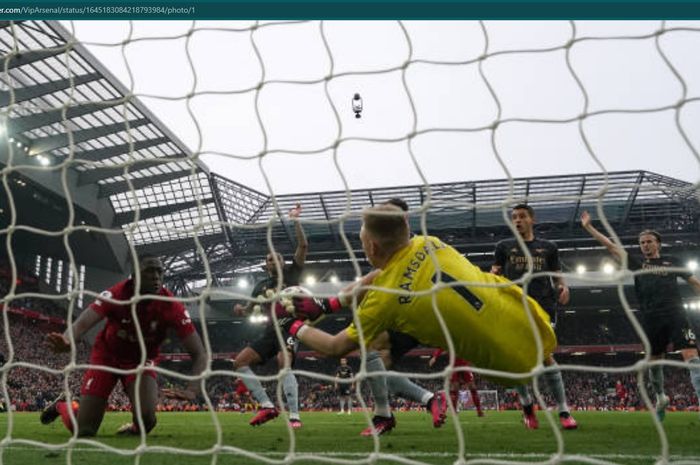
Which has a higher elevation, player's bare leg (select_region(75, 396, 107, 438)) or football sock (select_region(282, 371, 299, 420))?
player's bare leg (select_region(75, 396, 107, 438))

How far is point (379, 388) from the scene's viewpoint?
4.86 meters

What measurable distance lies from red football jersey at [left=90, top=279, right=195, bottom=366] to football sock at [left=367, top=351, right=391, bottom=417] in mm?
1493

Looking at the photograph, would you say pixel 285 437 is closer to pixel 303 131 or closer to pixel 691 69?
pixel 303 131

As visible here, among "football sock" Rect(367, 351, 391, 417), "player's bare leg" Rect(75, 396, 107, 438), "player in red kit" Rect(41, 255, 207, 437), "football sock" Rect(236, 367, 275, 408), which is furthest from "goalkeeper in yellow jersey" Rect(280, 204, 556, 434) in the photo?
"player's bare leg" Rect(75, 396, 107, 438)

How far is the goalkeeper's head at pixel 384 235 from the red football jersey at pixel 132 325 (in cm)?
224

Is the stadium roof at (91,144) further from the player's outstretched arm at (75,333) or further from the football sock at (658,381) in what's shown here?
the football sock at (658,381)

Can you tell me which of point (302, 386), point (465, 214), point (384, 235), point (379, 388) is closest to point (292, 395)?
point (379, 388)

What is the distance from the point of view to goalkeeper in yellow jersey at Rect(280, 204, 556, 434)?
2.90 metres

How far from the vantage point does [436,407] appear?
5516 mm

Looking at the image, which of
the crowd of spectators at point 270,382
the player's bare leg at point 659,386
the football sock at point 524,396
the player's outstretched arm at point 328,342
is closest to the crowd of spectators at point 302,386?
the crowd of spectators at point 270,382

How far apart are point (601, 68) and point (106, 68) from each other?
24.8 m

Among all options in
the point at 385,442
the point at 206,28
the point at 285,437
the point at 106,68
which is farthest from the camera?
the point at 106,68

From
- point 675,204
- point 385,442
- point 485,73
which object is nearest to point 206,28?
point 485,73

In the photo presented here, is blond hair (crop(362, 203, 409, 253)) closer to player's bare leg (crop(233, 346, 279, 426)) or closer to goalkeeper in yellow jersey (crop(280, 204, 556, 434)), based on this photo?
goalkeeper in yellow jersey (crop(280, 204, 556, 434))
